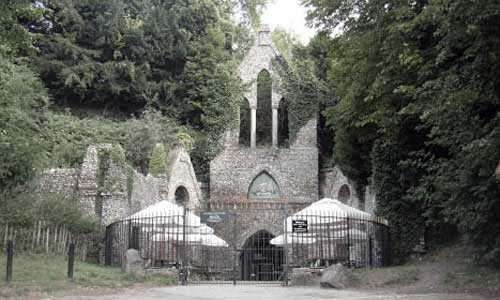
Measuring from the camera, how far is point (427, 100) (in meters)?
11.9

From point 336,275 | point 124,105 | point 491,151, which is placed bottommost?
point 336,275

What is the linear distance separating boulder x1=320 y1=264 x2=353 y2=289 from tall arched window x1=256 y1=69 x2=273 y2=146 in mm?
19752

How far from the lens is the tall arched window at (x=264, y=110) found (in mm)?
33000

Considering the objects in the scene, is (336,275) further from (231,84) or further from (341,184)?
(231,84)

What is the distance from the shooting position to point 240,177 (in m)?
30.7

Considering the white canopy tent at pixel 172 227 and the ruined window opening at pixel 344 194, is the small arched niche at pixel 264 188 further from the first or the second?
the white canopy tent at pixel 172 227

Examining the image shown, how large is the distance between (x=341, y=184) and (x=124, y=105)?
41.4 feet

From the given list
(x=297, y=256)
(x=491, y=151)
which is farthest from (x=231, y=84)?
(x=491, y=151)

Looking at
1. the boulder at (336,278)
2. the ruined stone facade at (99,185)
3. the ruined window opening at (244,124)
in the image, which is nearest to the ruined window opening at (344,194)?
the ruined window opening at (244,124)

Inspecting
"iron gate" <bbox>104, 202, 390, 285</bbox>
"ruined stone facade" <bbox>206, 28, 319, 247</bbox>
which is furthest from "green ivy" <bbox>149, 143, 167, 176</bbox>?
"iron gate" <bbox>104, 202, 390, 285</bbox>

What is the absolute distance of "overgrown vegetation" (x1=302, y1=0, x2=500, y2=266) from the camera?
10.7 m

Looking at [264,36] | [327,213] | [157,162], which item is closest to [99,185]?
[157,162]

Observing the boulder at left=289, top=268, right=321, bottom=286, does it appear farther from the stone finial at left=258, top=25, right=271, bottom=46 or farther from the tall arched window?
the stone finial at left=258, top=25, right=271, bottom=46

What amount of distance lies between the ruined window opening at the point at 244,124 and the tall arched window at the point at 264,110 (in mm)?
666
